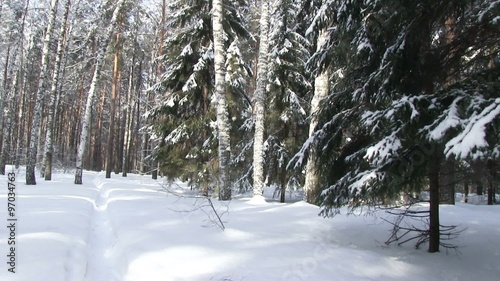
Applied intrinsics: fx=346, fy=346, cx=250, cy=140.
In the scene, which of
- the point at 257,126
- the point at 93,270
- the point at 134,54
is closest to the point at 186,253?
the point at 93,270

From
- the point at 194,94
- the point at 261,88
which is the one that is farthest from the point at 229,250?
the point at 194,94

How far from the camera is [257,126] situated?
33.4ft

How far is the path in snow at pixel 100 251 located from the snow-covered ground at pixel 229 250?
0.05 feet

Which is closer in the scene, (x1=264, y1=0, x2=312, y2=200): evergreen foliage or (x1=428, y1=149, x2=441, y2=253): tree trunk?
(x1=428, y1=149, x2=441, y2=253): tree trunk

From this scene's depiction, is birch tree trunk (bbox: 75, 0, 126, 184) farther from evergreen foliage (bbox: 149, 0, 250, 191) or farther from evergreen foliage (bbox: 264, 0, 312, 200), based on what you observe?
evergreen foliage (bbox: 264, 0, 312, 200)

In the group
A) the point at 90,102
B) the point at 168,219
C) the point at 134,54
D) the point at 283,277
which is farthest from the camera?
the point at 134,54

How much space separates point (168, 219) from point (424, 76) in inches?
191

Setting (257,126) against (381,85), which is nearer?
(381,85)

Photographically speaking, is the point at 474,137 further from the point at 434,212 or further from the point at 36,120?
the point at 36,120

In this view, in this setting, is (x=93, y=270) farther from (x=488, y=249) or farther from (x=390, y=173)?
(x=488, y=249)

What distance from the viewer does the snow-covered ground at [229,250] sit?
3867 mm

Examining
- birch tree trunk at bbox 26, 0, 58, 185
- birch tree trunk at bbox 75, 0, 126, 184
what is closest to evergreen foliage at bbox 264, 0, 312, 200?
birch tree trunk at bbox 75, 0, 126, 184

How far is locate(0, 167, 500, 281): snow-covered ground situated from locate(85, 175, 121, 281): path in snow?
1 centimetres

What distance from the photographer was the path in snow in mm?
4058
